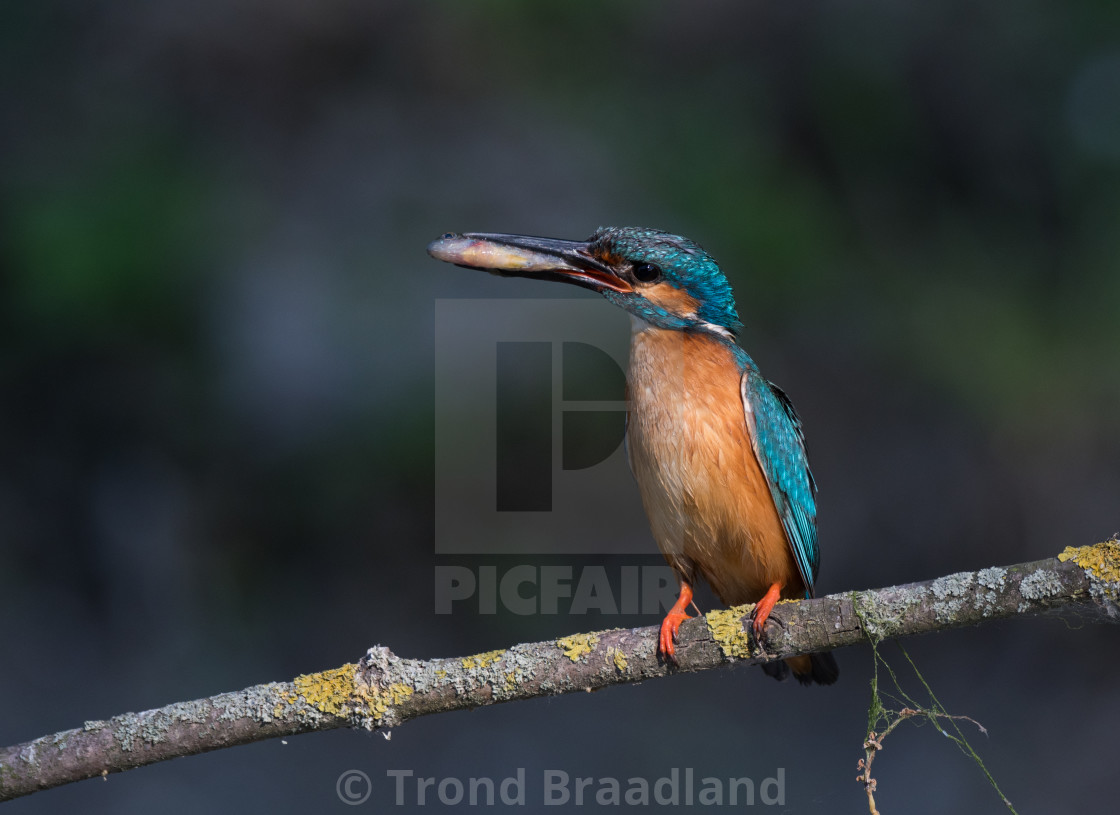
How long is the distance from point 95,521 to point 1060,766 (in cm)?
401

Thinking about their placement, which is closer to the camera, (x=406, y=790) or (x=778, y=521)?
(x=778, y=521)

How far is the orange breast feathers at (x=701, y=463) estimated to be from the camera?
2.45 meters

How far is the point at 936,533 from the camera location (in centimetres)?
391

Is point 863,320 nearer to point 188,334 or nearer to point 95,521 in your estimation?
point 188,334

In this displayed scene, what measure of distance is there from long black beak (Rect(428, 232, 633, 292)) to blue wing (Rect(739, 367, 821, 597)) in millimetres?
456

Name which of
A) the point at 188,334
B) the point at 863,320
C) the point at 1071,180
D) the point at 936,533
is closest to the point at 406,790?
the point at 188,334

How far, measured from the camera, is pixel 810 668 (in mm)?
2652

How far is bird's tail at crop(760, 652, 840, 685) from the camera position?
2.59 meters

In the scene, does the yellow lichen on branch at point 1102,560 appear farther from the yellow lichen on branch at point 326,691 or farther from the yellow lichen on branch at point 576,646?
the yellow lichen on branch at point 326,691
